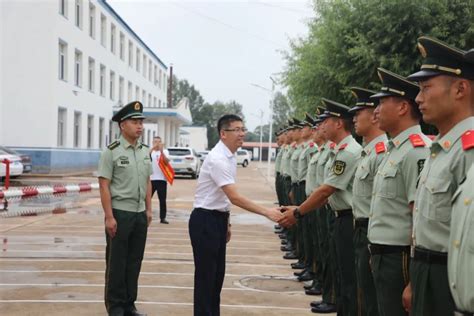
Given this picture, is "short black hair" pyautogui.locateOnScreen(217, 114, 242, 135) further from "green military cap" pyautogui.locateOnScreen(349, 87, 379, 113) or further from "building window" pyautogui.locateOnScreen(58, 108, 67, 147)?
"building window" pyautogui.locateOnScreen(58, 108, 67, 147)

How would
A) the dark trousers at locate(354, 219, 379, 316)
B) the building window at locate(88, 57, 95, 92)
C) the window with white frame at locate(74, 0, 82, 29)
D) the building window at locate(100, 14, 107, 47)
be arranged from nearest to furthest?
the dark trousers at locate(354, 219, 379, 316) < the window with white frame at locate(74, 0, 82, 29) < the building window at locate(88, 57, 95, 92) < the building window at locate(100, 14, 107, 47)

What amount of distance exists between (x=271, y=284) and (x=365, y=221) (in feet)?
9.44

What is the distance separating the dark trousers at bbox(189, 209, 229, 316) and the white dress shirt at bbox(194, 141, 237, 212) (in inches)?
2.8

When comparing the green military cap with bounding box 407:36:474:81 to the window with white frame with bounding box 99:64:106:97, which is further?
the window with white frame with bounding box 99:64:106:97

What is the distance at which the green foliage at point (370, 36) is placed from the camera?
33.4 feet

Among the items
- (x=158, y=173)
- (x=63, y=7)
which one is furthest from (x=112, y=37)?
(x=158, y=173)

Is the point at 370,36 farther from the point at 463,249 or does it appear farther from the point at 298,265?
the point at 463,249

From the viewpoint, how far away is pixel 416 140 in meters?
3.24

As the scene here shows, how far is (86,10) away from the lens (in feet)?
93.7

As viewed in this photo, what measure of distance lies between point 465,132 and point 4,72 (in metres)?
24.7

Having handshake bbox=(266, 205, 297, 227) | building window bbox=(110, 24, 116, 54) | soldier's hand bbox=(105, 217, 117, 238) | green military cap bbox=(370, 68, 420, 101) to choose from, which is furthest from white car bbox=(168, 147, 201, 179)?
green military cap bbox=(370, 68, 420, 101)

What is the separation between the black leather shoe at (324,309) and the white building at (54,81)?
20710 millimetres

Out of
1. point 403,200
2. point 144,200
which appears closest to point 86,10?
point 144,200

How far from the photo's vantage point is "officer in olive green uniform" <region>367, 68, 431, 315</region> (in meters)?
3.14
